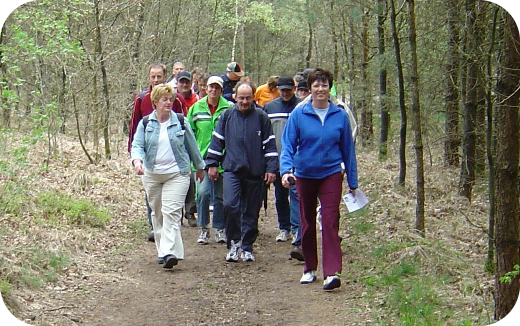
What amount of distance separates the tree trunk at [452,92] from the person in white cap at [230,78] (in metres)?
3.69

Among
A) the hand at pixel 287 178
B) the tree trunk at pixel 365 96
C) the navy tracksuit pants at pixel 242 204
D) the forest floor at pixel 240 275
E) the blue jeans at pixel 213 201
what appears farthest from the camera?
the tree trunk at pixel 365 96

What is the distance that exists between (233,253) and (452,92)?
253 inches

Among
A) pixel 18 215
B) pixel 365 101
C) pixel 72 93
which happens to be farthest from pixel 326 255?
pixel 365 101

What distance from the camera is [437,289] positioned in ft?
21.5

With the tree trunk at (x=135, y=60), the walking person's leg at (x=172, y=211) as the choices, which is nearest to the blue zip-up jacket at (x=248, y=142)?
the walking person's leg at (x=172, y=211)

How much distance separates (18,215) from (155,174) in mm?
2212

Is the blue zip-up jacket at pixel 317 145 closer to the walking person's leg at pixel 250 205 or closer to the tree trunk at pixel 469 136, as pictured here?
the walking person's leg at pixel 250 205

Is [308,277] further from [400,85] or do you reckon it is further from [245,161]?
[400,85]

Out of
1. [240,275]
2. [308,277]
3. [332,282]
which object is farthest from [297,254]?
[332,282]

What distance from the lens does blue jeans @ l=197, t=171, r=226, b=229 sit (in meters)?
9.66

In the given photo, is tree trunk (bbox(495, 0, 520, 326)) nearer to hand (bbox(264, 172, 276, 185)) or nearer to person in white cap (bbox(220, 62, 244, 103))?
hand (bbox(264, 172, 276, 185))

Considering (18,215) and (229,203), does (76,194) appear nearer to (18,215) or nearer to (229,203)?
(18,215)

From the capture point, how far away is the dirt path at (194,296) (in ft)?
20.8

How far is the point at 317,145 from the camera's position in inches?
275
